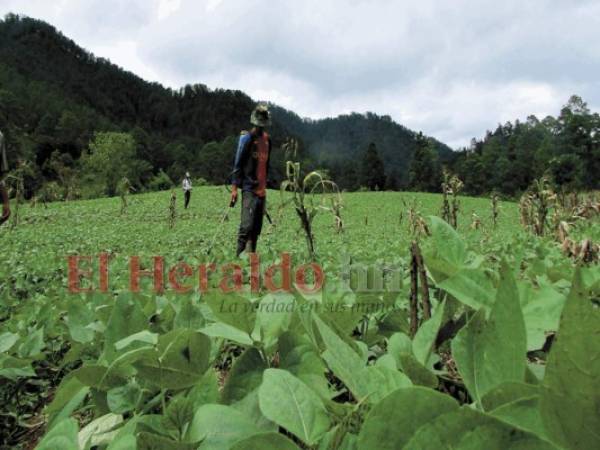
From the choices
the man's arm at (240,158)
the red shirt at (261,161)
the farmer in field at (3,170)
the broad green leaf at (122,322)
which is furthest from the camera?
the red shirt at (261,161)

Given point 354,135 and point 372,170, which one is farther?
point 354,135

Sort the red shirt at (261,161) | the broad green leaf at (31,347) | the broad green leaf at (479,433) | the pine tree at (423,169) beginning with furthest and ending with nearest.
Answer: the pine tree at (423,169), the red shirt at (261,161), the broad green leaf at (31,347), the broad green leaf at (479,433)

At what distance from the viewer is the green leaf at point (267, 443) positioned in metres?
0.26

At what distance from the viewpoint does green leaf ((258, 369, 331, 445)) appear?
1.04 ft

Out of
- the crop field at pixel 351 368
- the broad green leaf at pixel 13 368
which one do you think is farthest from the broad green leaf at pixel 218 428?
the broad green leaf at pixel 13 368

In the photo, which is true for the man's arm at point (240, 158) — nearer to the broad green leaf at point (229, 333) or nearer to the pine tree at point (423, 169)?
the broad green leaf at point (229, 333)

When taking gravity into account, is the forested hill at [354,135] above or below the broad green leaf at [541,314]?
above

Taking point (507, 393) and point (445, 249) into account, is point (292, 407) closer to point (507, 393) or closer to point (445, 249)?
point (507, 393)

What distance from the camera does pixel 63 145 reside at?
62.8m

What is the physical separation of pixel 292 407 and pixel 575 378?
0.18m

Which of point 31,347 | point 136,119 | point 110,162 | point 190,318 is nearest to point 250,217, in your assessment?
point 31,347

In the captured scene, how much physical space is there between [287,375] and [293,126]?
127 meters

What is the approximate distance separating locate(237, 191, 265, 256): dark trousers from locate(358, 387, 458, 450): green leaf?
5276 mm

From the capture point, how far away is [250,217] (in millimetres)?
5516
